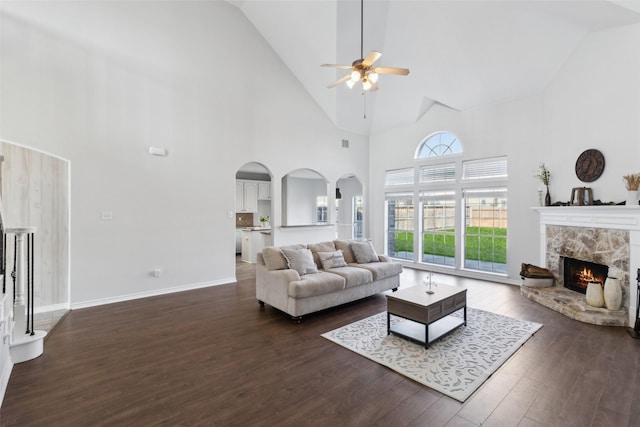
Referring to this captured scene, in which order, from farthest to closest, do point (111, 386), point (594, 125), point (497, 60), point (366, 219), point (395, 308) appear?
point (366, 219) → point (497, 60) → point (594, 125) → point (395, 308) → point (111, 386)

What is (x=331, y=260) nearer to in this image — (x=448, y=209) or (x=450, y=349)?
(x=450, y=349)

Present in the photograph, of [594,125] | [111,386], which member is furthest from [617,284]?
[111,386]

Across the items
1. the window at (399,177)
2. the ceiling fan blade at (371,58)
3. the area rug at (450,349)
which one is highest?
the ceiling fan blade at (371,58)

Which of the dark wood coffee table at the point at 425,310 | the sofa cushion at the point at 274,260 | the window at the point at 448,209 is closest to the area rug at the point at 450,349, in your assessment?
the dark wood coffee table at the point at 425,310

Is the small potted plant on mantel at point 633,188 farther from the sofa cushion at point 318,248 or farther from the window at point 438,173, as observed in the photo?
the sofa cushion at point 318,248

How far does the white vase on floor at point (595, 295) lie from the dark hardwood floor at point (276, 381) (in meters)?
0.40

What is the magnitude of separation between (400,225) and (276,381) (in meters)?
6.05

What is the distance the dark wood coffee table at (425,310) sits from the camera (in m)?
3.20

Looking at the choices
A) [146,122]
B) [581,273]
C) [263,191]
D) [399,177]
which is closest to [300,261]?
A: [146,122]

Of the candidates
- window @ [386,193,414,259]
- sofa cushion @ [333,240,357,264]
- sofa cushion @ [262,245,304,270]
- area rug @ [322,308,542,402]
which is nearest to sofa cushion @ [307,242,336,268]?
sofa cushion @ [333,240,357,264]

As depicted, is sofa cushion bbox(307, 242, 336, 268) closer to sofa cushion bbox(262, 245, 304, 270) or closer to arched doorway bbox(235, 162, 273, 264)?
sofa cushion bbox(262, 245, 304, 270)

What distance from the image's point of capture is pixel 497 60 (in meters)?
5.21

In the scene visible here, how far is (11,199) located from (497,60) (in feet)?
25.5

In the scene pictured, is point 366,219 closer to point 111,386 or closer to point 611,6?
point 611,6
